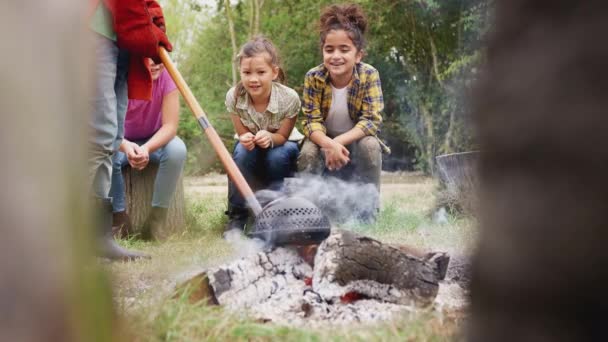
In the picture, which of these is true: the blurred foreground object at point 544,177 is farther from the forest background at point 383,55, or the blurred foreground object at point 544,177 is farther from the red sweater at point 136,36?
the forest background at point 383,55

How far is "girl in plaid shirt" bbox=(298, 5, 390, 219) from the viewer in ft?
13.2

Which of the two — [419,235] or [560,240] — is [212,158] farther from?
[560,240]

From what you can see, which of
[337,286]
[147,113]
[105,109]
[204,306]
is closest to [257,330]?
[204,306]

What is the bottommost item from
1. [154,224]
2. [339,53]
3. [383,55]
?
[154,224]

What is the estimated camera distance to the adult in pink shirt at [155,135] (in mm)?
3805

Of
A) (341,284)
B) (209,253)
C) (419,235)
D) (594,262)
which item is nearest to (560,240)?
(594,262)

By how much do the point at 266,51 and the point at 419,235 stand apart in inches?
57.1

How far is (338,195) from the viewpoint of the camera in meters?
3.94

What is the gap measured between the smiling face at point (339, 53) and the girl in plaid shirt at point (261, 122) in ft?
0.99

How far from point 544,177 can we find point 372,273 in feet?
5.46

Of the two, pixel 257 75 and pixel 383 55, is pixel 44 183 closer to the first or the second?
pixel 257 75

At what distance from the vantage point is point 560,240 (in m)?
0.49

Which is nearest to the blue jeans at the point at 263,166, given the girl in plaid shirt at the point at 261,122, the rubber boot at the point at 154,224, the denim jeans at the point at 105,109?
the girl in plaid shirt at the point at 261,122

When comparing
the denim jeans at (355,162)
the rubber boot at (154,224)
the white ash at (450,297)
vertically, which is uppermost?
the denim jeans at (355,162)
